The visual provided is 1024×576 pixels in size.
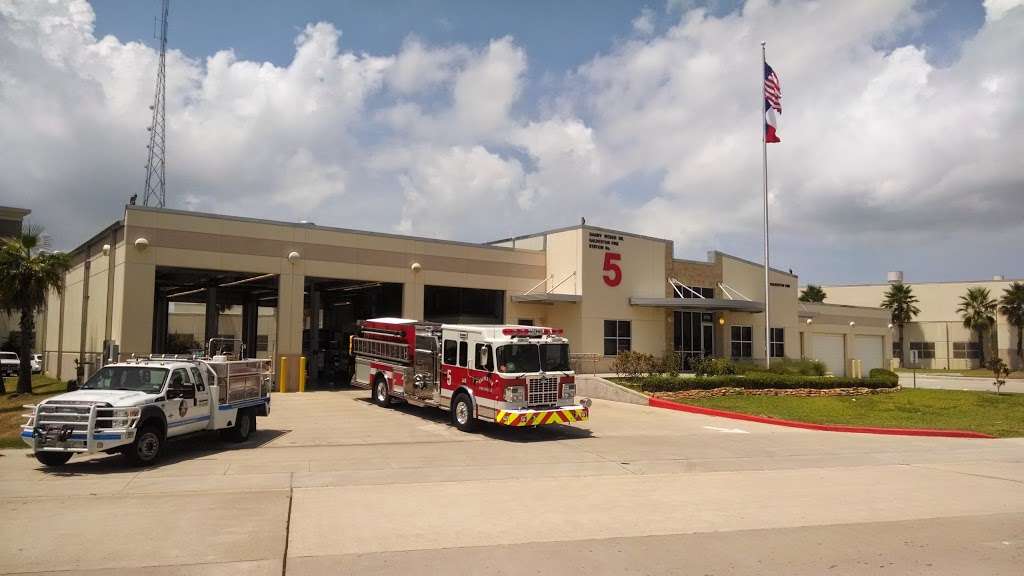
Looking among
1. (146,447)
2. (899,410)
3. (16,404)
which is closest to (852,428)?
(899,410)

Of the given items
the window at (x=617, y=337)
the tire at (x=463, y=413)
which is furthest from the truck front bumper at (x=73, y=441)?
the window at (x=617, y=337)

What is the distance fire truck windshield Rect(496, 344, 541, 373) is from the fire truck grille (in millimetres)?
307

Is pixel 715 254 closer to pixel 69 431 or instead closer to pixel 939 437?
pixel 939 437

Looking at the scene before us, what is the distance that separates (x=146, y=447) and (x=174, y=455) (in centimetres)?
158

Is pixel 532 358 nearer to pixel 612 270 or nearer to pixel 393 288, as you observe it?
pixel 612 270

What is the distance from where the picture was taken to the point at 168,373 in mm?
14289

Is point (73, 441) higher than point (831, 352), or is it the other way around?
point (831, 352)

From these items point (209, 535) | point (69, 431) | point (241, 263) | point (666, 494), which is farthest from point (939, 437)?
point (241, 263)

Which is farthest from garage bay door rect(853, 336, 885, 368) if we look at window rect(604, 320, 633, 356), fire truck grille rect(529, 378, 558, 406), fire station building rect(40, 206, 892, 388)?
fire truck grille rect(529, 378, 558, 406)

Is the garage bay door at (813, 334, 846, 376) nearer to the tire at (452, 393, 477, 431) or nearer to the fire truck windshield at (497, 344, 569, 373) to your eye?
the fire truck windshield at (497, 344, 569, 373)

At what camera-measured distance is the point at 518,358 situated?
693 inches

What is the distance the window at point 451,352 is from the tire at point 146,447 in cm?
736

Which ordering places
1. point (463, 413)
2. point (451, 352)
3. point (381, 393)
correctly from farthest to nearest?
point (381, 393), point (451, 352), point (463, 413)

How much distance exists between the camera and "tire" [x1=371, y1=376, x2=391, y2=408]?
2287 cm
